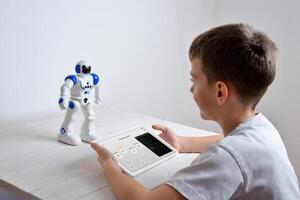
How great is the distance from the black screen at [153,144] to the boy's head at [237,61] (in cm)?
23

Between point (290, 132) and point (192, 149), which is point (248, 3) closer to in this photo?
point (290, 132)

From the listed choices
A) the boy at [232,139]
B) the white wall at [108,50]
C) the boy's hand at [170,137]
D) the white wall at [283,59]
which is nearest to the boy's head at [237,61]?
the boy at [232,139]

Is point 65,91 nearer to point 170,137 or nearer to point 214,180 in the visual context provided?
point 170,137

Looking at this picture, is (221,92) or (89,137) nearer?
(221,92)

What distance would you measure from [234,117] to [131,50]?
2.98 ft

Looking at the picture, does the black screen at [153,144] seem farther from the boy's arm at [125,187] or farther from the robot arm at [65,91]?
the robot arm at [65,91]

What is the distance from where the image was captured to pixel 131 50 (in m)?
1.62

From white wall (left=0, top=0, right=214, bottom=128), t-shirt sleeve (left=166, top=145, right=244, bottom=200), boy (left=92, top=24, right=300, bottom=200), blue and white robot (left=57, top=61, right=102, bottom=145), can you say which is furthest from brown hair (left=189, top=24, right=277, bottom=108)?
white wall (left=0, top=0, right=214, bottom=128)

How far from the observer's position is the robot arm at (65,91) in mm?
967

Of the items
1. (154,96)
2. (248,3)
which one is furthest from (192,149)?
(248,3)

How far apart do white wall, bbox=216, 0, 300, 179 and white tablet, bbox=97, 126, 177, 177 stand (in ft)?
3.36

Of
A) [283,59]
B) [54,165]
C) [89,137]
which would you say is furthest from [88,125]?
[283,59]

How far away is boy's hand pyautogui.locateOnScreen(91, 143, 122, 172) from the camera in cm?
81

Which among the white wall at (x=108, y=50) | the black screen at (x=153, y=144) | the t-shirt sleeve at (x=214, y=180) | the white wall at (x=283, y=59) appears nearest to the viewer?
the t-shirt sleeve at (x=214, y=180)
